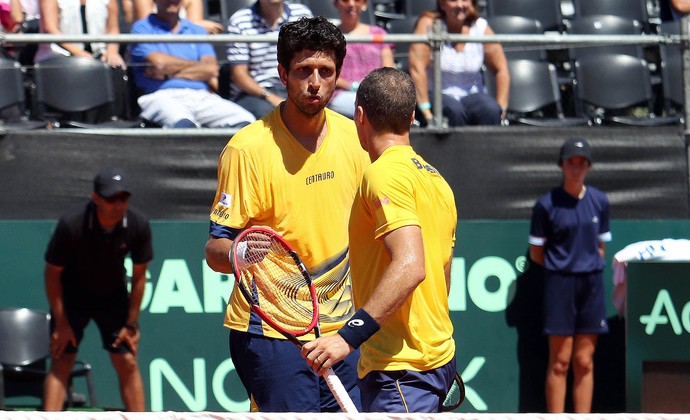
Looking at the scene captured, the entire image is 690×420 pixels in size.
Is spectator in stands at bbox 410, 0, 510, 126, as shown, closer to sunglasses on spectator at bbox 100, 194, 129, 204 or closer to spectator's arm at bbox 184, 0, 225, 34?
spectator's arm at bbox 184, 0, 225, 34

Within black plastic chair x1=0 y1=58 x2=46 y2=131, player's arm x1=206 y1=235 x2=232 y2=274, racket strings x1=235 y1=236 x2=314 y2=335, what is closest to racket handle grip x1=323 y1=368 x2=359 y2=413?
racket strings x1=235 y1=236 x2=314 y2=335

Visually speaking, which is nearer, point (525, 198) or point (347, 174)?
point (347, 174)

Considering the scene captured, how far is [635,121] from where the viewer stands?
25.5 feet

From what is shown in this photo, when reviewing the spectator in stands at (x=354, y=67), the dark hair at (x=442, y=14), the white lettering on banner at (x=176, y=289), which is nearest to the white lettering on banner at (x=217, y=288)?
the white lettering on banner at (x=176, y=289)

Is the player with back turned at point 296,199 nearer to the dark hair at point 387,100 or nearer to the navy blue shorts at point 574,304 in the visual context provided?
the dark hair at point 387,100

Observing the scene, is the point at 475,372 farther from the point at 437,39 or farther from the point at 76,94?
the point at 76,94

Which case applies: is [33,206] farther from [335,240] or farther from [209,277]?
[335,240]

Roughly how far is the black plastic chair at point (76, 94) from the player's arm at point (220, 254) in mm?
3313

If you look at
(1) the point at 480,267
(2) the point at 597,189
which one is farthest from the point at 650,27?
(1) the point at 480,267

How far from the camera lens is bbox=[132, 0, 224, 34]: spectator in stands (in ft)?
27.3

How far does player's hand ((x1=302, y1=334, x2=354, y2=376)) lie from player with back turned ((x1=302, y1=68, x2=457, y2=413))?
239 mm

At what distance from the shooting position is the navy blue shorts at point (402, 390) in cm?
388

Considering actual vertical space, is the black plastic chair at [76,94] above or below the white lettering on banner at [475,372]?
above

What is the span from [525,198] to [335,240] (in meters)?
3.41
